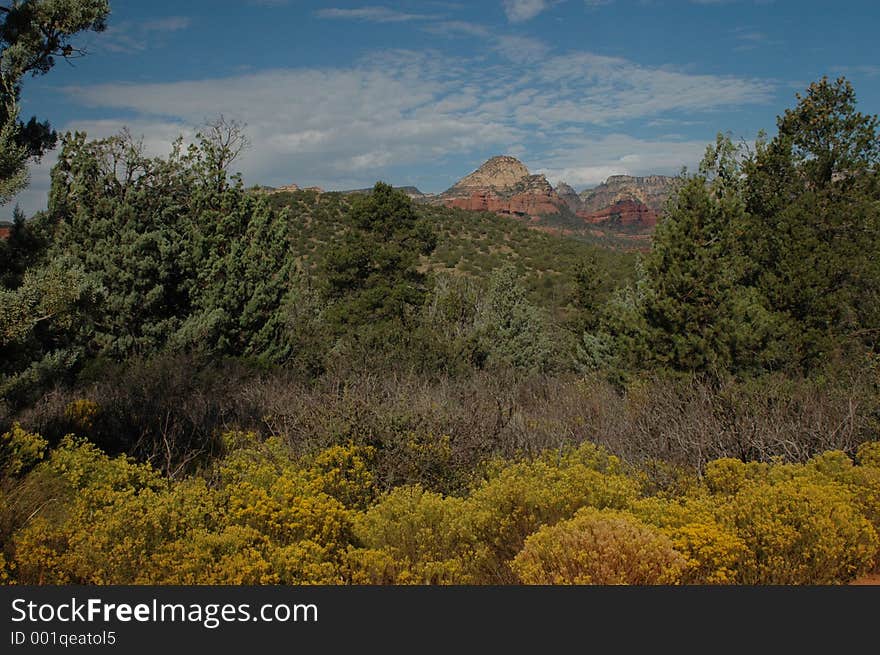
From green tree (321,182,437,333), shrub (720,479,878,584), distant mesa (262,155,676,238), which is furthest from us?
distant mesa (262,155,676,238)

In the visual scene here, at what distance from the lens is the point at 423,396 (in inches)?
426

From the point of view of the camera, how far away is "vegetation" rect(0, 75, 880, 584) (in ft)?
16.4

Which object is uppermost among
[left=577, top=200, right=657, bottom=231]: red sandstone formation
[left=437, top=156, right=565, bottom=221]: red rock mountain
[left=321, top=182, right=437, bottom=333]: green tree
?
[left=437, top=156, right=565, bottom=221]: red rock mountain

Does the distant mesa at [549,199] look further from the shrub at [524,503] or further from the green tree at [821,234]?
the shrub at [524,503]

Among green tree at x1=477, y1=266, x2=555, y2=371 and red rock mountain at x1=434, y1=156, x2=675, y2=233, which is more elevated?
red rock mountain at x1=434, y1=156, x2=675, y2=233

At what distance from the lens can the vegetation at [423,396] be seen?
5.00 m

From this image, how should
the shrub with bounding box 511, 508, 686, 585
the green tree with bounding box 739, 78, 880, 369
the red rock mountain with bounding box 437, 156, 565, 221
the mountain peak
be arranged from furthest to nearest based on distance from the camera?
the mountain peak, the red rock mountain with bounding box 437, 156, 565, 221, the green tree with bounding box 739, 78, 880, 369, the shrub with bounding box 511, 508, 686, 585

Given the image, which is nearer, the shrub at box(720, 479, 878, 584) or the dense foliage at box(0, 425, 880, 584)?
the dense foliage at box(0, 425, 880, 584)

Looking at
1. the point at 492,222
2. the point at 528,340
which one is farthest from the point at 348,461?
the point at 492,222

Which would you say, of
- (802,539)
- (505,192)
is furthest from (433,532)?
(505,192)

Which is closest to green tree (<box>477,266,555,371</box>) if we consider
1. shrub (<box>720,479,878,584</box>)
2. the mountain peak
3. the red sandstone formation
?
shrub (<box>720,479,878,584</box>)

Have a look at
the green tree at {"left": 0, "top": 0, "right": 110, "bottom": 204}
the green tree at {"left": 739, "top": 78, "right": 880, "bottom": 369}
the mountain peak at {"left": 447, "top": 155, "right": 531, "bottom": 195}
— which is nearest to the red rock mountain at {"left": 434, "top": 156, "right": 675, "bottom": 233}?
the mountain peak at {"left": 447, "top": 155, "right": 531, "bottom": 195}

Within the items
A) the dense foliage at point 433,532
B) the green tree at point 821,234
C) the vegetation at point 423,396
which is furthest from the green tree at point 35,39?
the green tree at point 821,234

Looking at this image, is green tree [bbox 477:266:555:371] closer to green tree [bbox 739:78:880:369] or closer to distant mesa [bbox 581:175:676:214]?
green tree [bbox 739:78:880:369]
